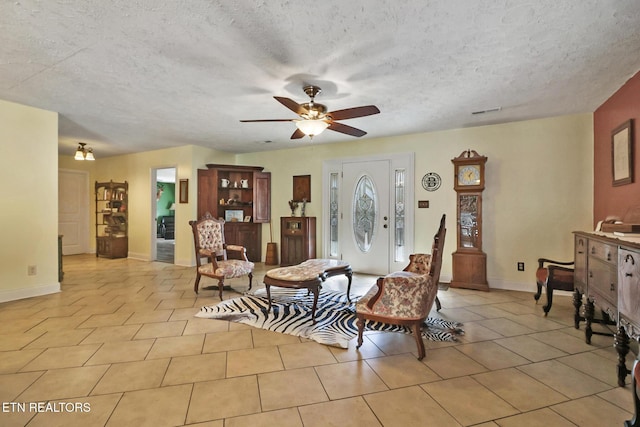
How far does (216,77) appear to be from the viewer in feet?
9.87

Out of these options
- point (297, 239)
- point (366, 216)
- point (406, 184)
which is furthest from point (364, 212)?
point (297, 239)

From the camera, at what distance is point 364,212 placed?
5.66 m

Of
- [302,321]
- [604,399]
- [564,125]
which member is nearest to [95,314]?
[302,321]

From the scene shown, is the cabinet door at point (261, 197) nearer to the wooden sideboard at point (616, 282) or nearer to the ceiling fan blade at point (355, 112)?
the ceiling fan blade at point (355, 112)

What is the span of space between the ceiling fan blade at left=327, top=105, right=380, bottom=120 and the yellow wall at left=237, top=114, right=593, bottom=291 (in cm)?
257

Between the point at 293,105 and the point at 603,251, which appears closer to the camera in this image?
the point at 603,251

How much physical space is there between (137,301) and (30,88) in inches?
104

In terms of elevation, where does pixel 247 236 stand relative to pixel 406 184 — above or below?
below

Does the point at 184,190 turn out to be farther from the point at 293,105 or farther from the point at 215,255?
the point at 293,105

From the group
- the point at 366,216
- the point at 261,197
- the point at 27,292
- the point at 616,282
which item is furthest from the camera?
the point at 261,197

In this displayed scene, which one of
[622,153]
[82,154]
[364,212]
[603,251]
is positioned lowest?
[603,251]

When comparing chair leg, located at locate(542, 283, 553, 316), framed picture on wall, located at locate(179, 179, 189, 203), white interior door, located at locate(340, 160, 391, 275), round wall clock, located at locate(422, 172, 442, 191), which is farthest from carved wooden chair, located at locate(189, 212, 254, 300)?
chair leg, located at locate(542, 283, 553, 316)

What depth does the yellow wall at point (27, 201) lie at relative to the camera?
376 cm

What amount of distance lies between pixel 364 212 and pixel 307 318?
2.84 m
